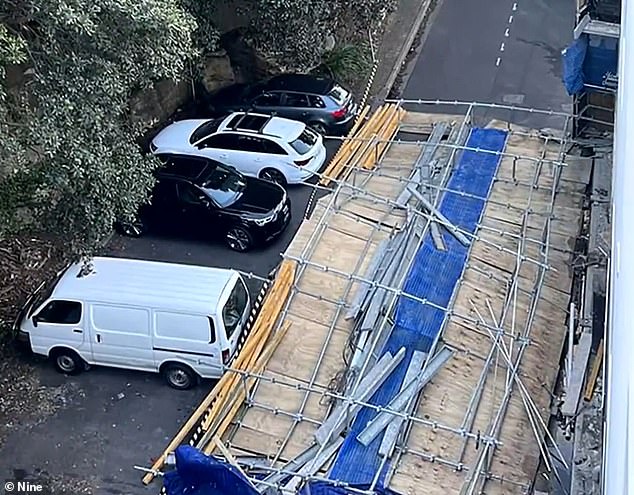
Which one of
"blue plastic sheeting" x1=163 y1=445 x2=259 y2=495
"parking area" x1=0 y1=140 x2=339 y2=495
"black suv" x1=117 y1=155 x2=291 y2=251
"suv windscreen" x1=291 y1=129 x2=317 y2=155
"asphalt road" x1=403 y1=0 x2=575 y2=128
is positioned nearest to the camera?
"blue plastic sheeting" x1=163 y1=445 x2=259 y2=495

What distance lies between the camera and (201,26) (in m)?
18.0

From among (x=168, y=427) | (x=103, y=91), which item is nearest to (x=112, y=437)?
(x=168, y=427)

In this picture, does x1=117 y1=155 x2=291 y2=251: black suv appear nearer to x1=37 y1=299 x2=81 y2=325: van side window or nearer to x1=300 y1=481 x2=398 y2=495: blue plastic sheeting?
x1=37 y1=299 x2=81 y2=325: van side window

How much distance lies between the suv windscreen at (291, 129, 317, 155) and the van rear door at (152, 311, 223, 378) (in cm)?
556

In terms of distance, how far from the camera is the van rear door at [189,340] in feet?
43.6

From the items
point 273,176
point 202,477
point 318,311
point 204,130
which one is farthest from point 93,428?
point 204,130

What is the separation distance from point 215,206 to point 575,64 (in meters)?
6.12

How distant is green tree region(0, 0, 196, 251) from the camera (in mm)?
11461

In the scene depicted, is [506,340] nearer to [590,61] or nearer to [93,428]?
[590,61]

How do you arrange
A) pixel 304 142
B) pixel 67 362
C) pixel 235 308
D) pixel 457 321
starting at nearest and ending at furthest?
pixel 457 321, pixel 235 308, pixel 67 362, pixel 304 142

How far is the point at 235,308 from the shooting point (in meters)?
13.7

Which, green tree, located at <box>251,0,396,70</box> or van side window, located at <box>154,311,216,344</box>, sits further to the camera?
green tree, located at <box>251,0,396,70</box>

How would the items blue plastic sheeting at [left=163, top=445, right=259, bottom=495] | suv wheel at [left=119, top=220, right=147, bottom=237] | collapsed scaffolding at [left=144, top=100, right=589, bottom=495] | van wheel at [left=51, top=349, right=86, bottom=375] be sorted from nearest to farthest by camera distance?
blue plastic sheeting at [left=163, top=445, right=259, bottom=495] < collapsed scaffolding at [left=144, top=100, right=589, bottom=495] < van wheel at [left=51, top=349, right=86, bottom=375] < suv wheel at [left=119, top=220, right=147, bottom=237]

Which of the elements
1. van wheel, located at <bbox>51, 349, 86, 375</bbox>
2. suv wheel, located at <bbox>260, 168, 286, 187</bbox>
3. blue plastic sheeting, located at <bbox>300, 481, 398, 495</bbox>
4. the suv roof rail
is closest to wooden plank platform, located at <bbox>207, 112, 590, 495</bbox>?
blue plastic sheeting, located at <bbox>300, 481, 398, 495</bbox>
